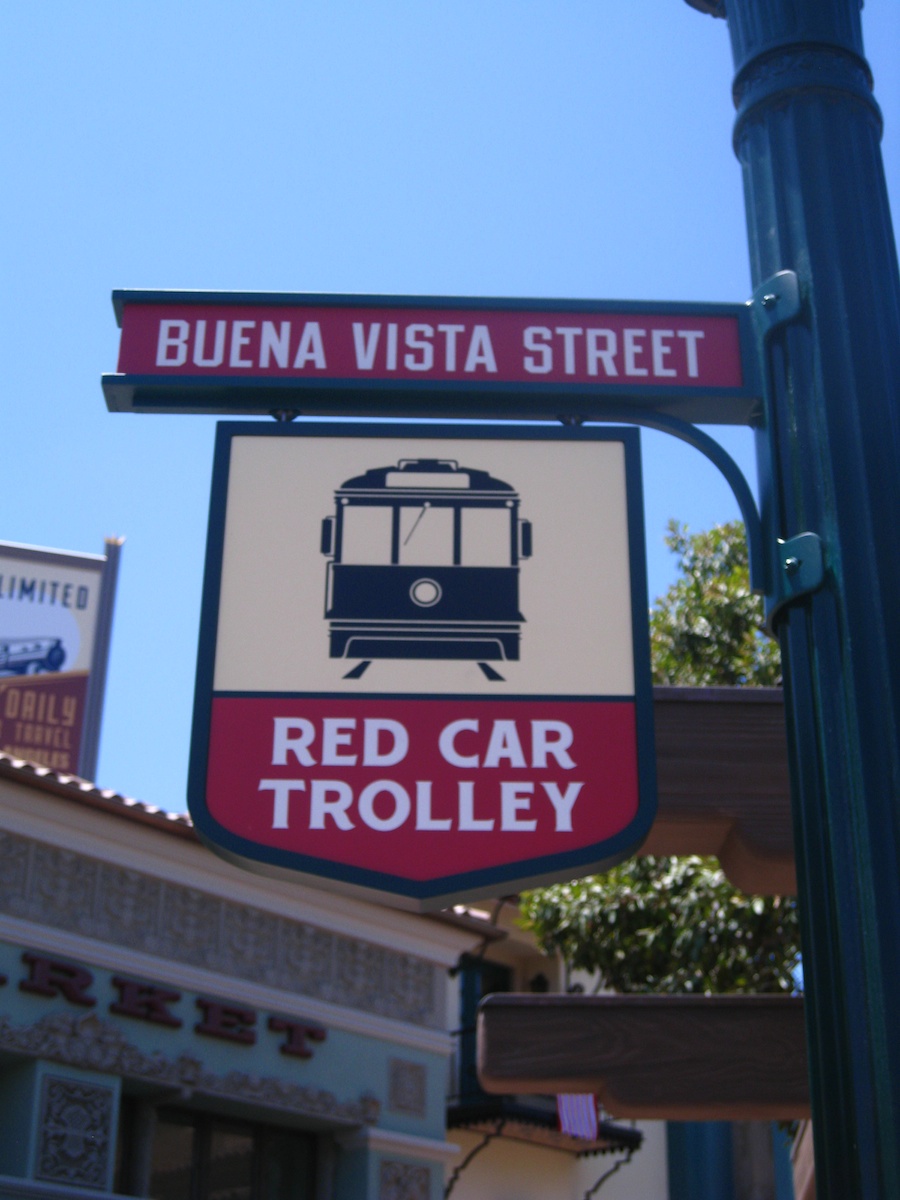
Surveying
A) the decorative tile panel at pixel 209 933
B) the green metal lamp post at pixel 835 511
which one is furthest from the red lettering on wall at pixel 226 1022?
the green metal lamp post at pixel 835 511

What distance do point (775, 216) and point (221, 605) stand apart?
1.65 m

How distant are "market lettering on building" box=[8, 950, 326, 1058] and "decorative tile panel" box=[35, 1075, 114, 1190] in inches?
27.7

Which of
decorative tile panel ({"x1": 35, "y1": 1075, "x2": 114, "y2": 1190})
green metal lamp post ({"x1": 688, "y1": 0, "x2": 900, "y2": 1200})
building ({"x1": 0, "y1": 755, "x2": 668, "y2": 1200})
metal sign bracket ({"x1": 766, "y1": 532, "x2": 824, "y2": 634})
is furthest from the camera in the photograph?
building ({"x1": 0, "y1": 755, "x2": 668, "y2": 1200})

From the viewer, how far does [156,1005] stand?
45.0ft

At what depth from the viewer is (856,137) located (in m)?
3.80

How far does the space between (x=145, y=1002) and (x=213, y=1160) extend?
1.93 meters

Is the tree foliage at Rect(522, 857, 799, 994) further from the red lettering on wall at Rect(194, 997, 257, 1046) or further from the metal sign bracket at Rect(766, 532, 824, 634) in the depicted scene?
the metal sign bracket at Rect(766, 532, 824, 634)

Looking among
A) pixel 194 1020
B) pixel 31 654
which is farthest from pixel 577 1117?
pixel 31 654

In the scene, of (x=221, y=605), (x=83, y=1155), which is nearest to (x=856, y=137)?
(x=221, y=605)

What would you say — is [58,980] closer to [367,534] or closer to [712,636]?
[712,636]

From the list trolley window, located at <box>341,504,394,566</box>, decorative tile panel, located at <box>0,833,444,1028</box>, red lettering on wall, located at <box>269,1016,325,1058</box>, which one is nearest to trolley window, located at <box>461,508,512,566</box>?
trolley window, located at <box>341,504,394,566</box>

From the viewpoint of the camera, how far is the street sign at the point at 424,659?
136 inches

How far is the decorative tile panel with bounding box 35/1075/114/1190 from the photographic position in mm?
12516

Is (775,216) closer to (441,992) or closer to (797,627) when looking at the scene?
(797,627)
